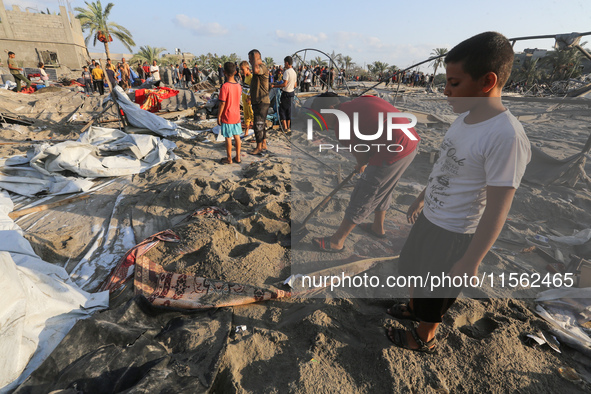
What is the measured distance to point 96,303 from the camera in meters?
1.88

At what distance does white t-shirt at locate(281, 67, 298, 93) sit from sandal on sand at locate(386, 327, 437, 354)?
536 cm

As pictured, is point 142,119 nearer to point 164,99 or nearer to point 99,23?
point 164,99

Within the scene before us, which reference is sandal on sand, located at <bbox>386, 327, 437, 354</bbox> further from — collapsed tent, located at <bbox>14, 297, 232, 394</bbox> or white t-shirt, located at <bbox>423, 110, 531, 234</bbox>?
collapsed tent, located at <bbox>14, 297, 232, 394</bbox>

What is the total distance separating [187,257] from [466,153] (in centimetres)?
224

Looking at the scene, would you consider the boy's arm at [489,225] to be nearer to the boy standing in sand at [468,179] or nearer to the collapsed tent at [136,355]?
the boy standing in sand at [468,179]

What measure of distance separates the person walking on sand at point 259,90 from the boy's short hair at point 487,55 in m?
4.00

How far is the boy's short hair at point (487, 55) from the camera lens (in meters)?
1.12

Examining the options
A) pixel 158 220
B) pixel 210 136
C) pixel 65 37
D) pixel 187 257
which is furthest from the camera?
pixel 65 37

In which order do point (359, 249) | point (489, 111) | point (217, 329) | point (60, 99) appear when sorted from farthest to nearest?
1. point (60, 99)
2. point (359, 249)
3. point (217, 329)
4. point (489, 111)

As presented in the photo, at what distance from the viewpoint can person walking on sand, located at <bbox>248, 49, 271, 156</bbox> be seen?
4.63m

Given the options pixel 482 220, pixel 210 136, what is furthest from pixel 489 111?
pixel 210 136

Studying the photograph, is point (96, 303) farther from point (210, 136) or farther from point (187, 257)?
point (210, 136)

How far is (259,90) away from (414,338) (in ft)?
15.1

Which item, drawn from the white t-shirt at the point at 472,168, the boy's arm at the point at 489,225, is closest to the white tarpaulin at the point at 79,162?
the white t-shirt at the point at 472,168
